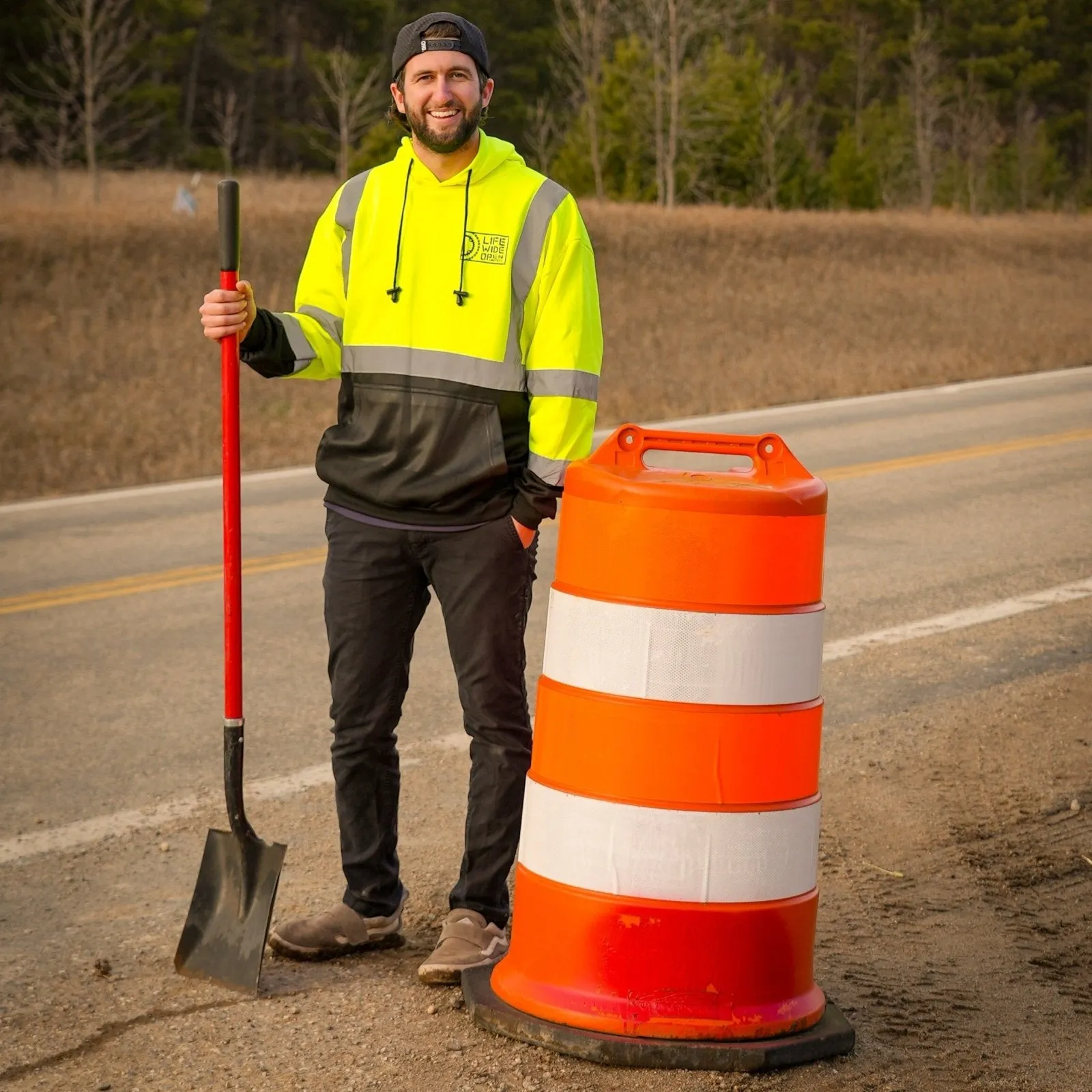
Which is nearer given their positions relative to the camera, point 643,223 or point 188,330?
point 188,330

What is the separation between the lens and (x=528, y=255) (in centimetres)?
373

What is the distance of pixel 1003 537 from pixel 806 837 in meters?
6.10

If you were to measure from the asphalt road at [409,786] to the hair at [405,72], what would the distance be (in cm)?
195

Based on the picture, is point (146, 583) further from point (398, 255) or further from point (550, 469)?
point (550, 469)

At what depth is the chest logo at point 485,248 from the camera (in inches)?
147

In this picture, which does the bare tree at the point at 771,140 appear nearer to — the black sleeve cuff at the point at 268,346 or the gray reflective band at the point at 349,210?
the gray reflective band at the point at 349,210

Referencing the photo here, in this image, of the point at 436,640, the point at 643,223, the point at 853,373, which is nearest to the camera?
the point at 436,640

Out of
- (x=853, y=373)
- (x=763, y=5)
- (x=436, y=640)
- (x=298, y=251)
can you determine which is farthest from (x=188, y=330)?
(x=763, y=5)

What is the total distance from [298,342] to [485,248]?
48 cm

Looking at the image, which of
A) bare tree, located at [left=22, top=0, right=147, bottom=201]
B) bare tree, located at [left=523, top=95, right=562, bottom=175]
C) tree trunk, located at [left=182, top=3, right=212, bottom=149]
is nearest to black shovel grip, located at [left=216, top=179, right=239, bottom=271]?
bare tree, located at [left=22, top=0, right=147, bottom=201]

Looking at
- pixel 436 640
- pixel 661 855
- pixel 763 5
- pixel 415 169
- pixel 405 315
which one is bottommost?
pixel 436 640

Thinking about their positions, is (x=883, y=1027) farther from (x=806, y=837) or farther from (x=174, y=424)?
(x=174, y=424)

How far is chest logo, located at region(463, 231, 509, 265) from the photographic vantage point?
3.72 metres

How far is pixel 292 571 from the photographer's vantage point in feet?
28.0
